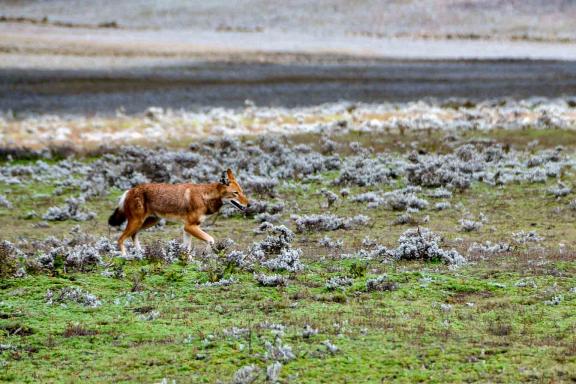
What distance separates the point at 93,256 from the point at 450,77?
140 feet

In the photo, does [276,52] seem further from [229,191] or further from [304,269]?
[304,269]

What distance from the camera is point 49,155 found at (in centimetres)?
2958

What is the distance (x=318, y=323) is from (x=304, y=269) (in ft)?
9.74

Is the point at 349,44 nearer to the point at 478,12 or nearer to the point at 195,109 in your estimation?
the point at 478,12

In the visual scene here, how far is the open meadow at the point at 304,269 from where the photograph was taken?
10383 mm

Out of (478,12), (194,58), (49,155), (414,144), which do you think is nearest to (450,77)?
(194,58)

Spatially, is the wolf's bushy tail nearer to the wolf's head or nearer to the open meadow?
the open meadow

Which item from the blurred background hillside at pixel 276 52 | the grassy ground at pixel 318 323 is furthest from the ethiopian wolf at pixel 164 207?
the blurred background hillside at pixel 276 52

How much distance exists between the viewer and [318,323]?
11.6 metres

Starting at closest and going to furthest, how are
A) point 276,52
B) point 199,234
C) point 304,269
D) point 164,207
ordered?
point 304,269 < point 199,234 < point 164,207 < point 276,52

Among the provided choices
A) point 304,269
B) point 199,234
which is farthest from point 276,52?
point 304,269

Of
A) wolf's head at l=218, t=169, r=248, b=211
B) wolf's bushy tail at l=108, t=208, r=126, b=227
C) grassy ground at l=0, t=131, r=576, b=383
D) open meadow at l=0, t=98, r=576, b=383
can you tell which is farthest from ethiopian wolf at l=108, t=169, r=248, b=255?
grassy ground at l=0, t=131, r=576, b=383

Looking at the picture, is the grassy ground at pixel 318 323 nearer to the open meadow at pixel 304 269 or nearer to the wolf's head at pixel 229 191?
the open meadow at pixel 304 269

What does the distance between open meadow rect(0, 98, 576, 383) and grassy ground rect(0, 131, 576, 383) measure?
3 cm
